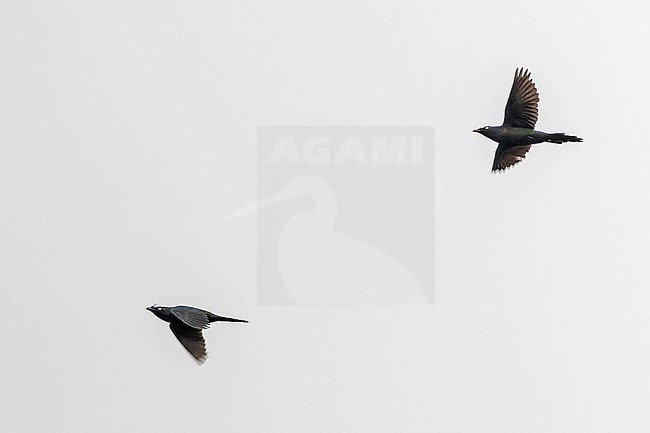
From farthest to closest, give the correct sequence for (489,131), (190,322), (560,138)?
(489,131)
(560,138)
(190,322)

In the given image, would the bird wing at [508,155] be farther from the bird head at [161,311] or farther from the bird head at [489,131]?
the bird head at [161,311]

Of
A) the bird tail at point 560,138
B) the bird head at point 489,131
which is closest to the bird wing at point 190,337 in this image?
the bird head at point 489,131

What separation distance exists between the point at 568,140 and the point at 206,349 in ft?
21.7

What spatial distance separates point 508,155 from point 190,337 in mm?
6123

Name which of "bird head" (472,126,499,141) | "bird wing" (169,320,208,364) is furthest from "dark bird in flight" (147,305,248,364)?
"bird head" (472,126,499,141)

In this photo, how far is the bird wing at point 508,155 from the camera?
15141 millimetres

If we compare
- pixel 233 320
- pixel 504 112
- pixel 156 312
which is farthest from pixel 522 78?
pixel 156 312

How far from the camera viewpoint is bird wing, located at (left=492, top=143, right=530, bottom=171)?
49.7 ft

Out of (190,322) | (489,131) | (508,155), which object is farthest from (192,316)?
(508,155)

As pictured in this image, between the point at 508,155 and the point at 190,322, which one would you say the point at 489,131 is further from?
the point at 190,322

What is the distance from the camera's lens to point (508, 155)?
49.9ft

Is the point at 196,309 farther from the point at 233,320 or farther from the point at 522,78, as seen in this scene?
the point at 522,78

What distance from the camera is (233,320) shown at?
570 inches

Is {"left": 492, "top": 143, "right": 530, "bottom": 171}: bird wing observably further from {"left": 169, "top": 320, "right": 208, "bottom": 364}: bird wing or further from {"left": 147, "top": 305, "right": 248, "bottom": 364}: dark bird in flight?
{"left": 169, "top": 320, "right": 208, "bottom": 364}: bird wing
